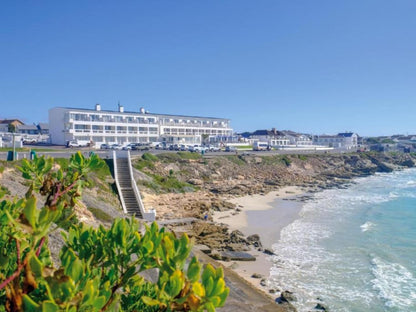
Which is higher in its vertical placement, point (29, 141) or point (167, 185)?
point (29, 141)

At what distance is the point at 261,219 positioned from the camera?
3541 centimetres

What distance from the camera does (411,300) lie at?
59.6 feet

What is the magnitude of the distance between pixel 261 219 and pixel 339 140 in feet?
407

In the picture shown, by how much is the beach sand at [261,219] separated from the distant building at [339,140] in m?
103

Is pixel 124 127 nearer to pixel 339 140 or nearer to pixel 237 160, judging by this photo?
pixel 237 160

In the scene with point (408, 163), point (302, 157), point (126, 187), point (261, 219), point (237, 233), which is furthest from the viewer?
point (408, 163)

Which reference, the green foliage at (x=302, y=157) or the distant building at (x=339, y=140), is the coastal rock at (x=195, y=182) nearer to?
the green foliage at (x=302, y=157)

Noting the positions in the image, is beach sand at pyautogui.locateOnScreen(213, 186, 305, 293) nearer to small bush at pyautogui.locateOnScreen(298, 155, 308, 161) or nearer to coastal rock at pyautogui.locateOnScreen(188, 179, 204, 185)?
coastal rock at pyautogui.locateOnScreen(188, 179, 204, 185)

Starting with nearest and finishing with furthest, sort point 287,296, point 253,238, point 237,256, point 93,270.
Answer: point 93,270, point 287,296, point 237,256, point 253,238

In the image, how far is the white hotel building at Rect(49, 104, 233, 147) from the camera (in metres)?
72.9

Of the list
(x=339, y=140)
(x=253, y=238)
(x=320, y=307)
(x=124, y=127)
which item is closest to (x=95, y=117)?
(x=124, y=127)


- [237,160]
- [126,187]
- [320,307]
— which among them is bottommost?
[320,307]

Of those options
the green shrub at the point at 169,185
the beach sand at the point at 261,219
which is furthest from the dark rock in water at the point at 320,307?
the green shrub at the point at 169,185

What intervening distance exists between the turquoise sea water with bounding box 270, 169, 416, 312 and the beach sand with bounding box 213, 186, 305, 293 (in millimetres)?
796
